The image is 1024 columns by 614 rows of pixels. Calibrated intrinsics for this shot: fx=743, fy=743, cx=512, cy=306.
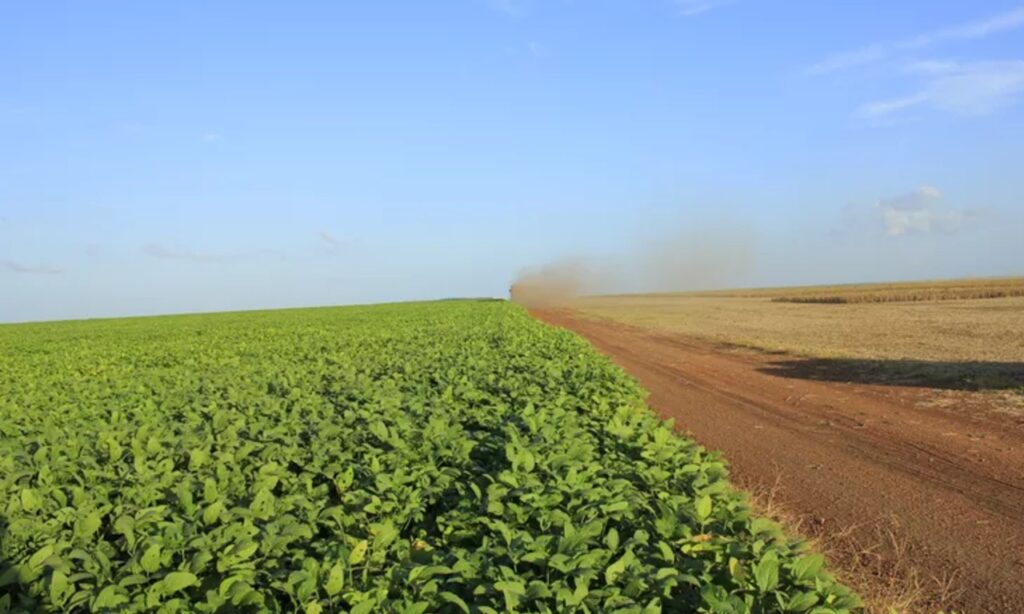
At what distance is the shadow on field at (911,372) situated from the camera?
14.8m

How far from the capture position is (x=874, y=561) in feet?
20.5

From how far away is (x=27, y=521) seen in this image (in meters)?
4.38

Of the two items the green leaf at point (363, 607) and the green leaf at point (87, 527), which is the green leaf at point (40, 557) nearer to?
the green leaf at point (87, 527)

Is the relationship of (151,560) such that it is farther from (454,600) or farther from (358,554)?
(454,600)

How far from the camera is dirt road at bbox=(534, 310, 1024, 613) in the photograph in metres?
6.03

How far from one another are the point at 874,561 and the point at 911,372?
11937 millimetres

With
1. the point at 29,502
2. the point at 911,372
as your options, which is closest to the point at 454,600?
the point at 29,502

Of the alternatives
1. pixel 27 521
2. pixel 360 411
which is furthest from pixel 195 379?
pixel 27 521

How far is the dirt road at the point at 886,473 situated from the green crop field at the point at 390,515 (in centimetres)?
202

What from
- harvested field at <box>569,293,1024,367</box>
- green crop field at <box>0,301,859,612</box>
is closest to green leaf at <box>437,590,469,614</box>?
green crop field at <box>0,301,859,612</box>

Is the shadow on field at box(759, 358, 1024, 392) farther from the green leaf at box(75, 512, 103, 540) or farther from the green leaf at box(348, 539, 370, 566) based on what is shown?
the green leaf at box(75, 512, 103, 540)

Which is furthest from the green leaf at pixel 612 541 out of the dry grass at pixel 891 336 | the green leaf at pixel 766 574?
the dry grass at pixel 891 336

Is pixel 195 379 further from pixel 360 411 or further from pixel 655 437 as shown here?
pixel 655 437

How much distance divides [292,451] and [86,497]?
55.1 inches
